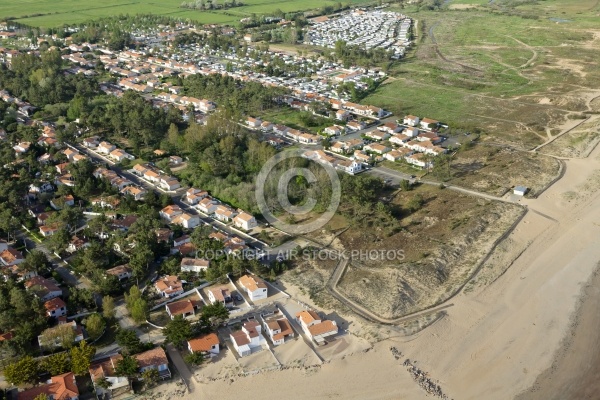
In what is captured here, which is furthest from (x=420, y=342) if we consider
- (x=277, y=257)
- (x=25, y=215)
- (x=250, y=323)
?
(x=25, y=215)

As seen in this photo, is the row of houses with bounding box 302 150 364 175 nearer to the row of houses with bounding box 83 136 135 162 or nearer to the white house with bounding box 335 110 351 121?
the white house with bounding box 335 110 351 121

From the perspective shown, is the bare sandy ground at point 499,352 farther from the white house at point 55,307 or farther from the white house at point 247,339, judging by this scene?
the white house at point 55,307

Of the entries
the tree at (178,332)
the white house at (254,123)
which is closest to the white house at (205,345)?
the tree at (178,332)

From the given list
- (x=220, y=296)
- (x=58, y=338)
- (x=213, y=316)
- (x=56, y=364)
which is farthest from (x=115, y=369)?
(x=220, y=296)

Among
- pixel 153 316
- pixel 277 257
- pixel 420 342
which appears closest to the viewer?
pixel 420 342

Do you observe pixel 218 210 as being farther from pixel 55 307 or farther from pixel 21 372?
pixel 21 372

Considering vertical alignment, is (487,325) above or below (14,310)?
below

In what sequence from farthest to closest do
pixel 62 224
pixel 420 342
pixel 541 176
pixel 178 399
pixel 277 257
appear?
pixel 541 176 < pixel 62 224 < pixel 277 257 < pixel 420 342 < pixel 178 399

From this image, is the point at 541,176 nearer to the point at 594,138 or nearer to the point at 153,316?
the point at 594,138
